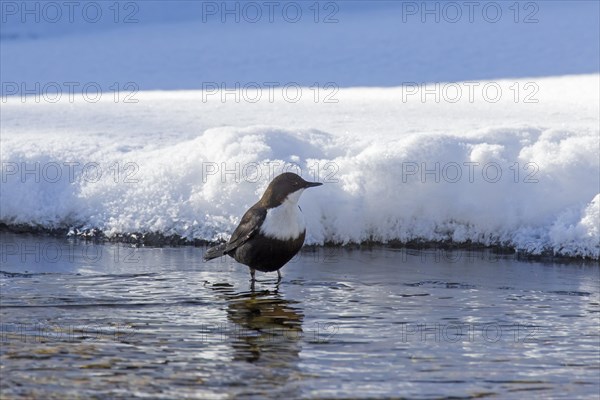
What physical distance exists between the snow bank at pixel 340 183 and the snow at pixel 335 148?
12 mm

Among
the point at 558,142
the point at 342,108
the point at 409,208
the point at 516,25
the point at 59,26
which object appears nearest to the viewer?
the point at 409,208

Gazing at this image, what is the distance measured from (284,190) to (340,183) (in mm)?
1370

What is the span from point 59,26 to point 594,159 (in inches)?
665

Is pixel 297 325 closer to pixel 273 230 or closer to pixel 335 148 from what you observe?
pixel 273 230

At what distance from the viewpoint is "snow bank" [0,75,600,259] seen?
8352 millimetres

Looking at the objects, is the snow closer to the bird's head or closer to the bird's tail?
the bird's tail

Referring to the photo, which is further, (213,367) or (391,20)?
(391,20)

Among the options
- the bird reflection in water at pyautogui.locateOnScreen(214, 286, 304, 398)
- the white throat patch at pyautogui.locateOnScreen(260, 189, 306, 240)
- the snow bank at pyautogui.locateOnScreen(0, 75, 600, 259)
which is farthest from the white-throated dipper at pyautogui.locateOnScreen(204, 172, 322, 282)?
the snow bank at pyautogui.locateOnScreen(0, 75, 600, 259)

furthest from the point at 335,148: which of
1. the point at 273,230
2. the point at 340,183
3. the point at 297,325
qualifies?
the point at 297,325

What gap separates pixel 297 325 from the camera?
6043mm

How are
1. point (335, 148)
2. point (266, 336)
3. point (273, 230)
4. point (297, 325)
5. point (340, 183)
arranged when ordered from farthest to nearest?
point (335, 148)
point (340, 183)
point (273, 230)
point (297, 325)
point (266, 336)

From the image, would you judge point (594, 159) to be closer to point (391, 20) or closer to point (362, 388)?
point (362, 388)

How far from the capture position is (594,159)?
8.73 metres

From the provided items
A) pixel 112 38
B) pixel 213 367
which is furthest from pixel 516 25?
pixel 213 367
